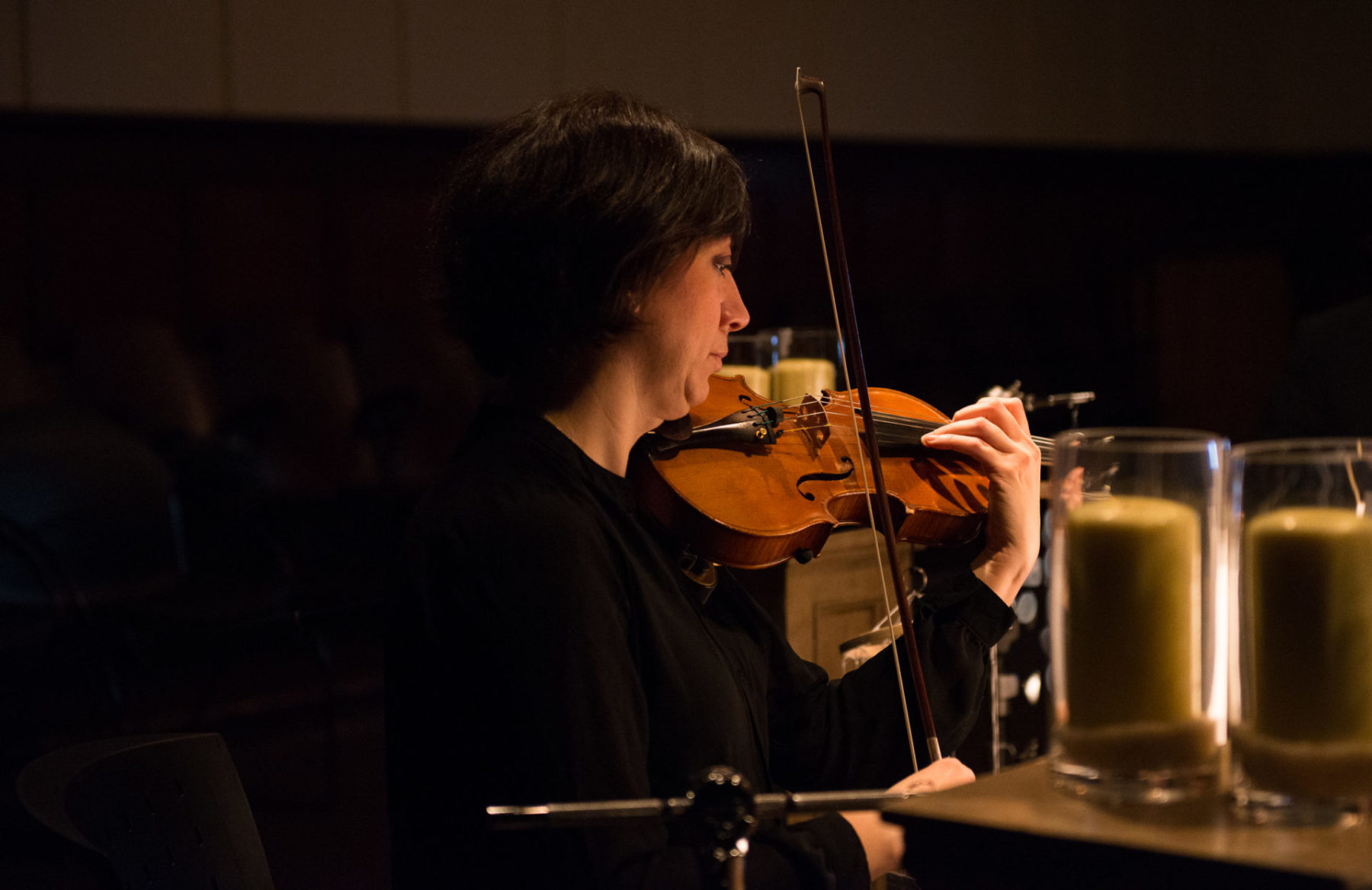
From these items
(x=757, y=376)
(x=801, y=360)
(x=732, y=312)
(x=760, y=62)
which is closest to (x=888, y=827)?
(x=732, y=312)

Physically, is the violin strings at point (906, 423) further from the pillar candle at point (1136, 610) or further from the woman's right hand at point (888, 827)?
the pillar candle at point (1136, 610)

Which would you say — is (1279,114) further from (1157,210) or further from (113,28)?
(113,28)

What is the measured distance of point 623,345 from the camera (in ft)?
4.60

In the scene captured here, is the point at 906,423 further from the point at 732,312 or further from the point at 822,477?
the point at 732,312

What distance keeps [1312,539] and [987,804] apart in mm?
197

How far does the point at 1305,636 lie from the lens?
630 millimetres

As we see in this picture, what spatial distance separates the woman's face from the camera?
140 cm

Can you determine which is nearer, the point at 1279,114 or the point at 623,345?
the point at 623,345

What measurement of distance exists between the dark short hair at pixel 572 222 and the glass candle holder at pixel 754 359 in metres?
0.84

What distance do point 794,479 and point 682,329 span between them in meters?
0.36

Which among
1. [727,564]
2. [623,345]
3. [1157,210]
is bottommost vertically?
[727,564]

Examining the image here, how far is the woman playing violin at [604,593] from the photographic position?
1130mm

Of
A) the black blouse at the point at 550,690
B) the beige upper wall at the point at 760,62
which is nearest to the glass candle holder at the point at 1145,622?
the black blouse at the point at 550,690

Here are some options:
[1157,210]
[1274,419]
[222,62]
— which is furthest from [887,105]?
[1274,419]
